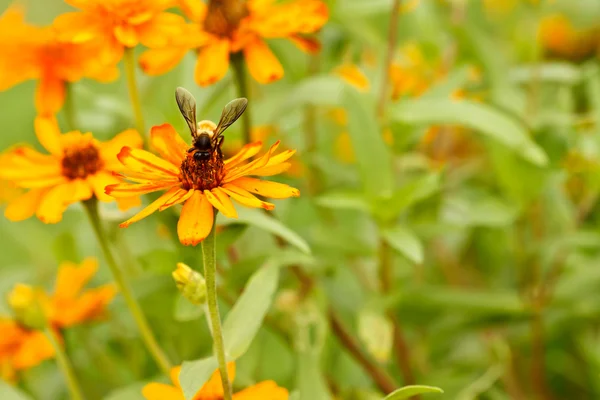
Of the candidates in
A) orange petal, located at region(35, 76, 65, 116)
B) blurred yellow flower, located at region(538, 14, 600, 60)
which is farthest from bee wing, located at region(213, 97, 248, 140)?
blurred yellow flower, located at region(538, 14, 600, 60)

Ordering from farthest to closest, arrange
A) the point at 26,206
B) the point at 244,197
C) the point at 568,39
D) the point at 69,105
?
1. the point at 568,39
2. the point at 69,105
3. the point at 26,206
4. the point at 244,197

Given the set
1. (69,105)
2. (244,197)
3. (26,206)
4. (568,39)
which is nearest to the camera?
(244,197)

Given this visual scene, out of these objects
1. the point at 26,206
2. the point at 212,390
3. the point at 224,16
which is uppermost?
the point at 224,16

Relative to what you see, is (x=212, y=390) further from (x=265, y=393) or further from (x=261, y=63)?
(x=261, y=63)

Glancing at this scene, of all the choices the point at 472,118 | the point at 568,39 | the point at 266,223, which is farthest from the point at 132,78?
the point at 568,39

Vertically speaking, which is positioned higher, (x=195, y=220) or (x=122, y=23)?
(x=122, y=23)

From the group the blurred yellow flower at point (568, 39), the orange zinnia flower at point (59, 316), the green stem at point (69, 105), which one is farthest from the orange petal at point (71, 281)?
the blurred yellow flower at point (568, 39)

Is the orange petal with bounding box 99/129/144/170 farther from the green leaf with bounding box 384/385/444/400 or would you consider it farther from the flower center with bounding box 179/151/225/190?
the green leaf with bounding box 384/385/444/400
